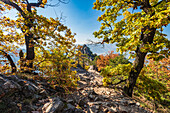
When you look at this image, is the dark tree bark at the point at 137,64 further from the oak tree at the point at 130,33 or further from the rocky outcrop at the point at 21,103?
the rocky outcrop at the point at 21,103

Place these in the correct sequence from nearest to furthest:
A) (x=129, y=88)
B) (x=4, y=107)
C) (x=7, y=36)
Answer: (x=4, y=107) < (x=7, y=36) < (x=129, y=88)

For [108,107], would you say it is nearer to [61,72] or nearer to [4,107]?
[61,72]

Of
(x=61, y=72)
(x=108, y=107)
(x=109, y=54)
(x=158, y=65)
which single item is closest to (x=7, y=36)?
(x=61, y=72)

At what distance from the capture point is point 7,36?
4.45m

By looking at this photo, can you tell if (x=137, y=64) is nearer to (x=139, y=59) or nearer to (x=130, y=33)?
(x=139, y=59)

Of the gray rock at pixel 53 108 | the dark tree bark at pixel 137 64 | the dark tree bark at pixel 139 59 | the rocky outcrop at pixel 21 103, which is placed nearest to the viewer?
the rocky outcrop at pixel 21 103

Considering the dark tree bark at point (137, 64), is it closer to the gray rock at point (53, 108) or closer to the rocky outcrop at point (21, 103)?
the rocky outcrop at point (21, 103)

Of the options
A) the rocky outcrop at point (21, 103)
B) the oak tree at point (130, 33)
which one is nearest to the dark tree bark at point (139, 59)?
the oak tree at point (130, 33)

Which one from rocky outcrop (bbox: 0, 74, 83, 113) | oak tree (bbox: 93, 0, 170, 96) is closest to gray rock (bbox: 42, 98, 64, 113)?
rocky outcrop (bbox: 0, 74, 83, 113)

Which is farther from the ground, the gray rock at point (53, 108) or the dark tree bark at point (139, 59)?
the dark tree bark at point (139, 59)

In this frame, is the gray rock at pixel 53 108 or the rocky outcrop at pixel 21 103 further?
the gray rock at pixel 53 108

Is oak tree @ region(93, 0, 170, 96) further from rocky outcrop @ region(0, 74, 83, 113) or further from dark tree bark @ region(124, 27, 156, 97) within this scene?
rocky outcrop @ region(0, 74, 83, 113)

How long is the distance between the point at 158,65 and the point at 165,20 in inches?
567

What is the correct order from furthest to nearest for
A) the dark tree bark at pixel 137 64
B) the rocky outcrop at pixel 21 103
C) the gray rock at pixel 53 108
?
the dark tree bark at pixel 137 64, the gray rock at pixel 53 108, the rocky outcrop at pixel 21 103
